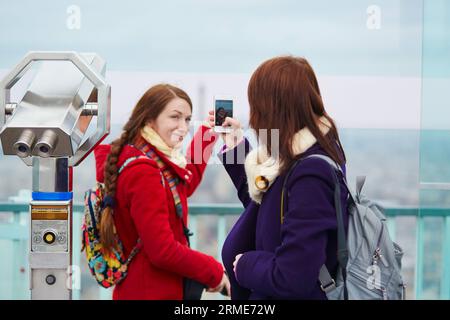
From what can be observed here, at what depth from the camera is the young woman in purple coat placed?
1.35 metres

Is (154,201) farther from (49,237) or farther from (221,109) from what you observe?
(49,237)

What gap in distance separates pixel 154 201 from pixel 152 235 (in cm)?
9

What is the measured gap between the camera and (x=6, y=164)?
2.59 metres

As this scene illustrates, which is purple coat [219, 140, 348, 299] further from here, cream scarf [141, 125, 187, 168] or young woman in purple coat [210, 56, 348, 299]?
cream scarf [141, 125, 187, 168]

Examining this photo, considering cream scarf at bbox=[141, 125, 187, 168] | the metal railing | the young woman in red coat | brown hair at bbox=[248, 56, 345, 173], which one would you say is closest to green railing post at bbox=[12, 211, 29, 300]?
the metal railing

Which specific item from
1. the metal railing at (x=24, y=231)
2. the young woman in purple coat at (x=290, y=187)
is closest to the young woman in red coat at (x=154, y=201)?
the young woman in purple coat at (x=290, y=187)

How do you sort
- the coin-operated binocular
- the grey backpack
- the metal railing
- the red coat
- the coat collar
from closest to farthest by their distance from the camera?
the coin-operated binocular < the grey backpack < the red coat < the coat collar < the metal railing

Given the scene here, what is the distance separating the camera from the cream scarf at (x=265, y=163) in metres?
1.42

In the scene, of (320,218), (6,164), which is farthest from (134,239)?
(6,164)

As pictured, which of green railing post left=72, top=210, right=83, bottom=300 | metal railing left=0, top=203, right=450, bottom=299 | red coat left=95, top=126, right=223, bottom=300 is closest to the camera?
red coat left=95, top=126, right=223, bottom=300

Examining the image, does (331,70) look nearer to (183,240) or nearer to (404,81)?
(404,81)

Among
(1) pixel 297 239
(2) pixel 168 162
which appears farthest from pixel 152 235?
(1) pixel 297 239

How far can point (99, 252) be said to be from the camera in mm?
1881

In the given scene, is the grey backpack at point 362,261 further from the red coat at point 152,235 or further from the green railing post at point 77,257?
the green railing post at point 77,257
